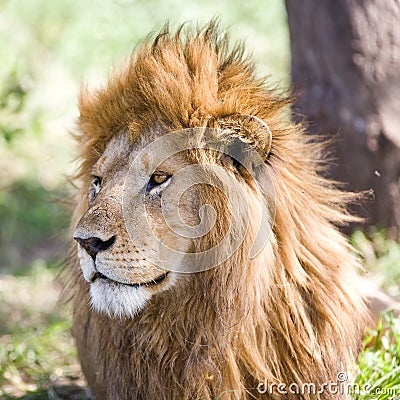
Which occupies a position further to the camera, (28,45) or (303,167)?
(28,45)

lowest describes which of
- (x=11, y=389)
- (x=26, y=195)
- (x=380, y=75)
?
(x=11, y=389)

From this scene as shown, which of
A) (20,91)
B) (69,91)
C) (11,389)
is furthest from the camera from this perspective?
(69,91)

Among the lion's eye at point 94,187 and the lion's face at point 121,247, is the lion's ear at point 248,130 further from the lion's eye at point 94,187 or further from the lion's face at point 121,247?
the lion's eye at point 94,187

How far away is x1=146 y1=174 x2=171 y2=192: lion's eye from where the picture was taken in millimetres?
2871


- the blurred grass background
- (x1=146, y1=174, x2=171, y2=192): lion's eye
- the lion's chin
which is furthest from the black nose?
the blurred grass background

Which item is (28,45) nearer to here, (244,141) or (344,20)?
(344,20)

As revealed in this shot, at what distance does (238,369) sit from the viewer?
2936 millimetres

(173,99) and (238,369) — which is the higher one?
(173,99)

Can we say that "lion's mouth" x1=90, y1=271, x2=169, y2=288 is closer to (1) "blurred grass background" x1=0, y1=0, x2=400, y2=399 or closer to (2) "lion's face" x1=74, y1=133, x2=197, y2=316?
(2) "lion's face" x1=74, y1=133, x2=197, y2=316

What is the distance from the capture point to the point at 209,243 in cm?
282

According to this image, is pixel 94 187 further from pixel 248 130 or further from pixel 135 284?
pixel 248 130

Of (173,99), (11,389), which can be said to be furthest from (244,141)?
(11,389)

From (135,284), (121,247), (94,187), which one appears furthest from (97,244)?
(94,187)

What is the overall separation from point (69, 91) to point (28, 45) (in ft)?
2.68
